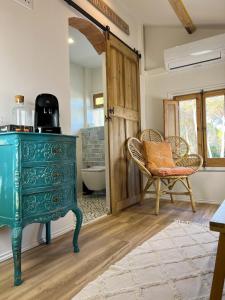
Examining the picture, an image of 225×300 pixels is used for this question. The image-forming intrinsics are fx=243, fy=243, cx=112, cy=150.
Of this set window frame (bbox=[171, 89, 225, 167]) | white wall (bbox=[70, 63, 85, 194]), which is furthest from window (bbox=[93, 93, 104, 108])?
window frame (bbox=[171, 89, 225, 167])

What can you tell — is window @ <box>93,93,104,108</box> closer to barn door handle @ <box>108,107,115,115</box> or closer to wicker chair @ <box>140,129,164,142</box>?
wicker chair @ <box>140,129,164,142</box>

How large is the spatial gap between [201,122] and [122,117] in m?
1.26

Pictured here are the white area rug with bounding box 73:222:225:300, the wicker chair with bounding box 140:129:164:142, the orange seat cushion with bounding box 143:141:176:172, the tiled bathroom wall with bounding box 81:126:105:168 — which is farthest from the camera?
the tiled bathroom wall with bounding box 81:126:105:168

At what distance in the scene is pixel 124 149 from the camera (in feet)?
11.0

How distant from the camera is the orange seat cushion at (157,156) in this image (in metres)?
3.26

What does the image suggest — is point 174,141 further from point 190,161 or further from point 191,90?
point 191,90

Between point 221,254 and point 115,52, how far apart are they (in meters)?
2.75

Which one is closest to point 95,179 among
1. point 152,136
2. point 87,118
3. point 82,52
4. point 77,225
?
point 152,136

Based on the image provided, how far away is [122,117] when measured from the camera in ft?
10.8

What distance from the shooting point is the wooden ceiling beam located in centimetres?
301

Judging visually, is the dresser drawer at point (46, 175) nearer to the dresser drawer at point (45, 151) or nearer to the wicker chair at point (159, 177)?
the dresser drawer at point (45, 151)

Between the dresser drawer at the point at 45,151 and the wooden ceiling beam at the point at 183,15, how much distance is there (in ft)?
7.78

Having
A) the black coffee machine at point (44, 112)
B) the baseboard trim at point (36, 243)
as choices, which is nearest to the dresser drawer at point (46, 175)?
the black coffee machine at point (44, 112)

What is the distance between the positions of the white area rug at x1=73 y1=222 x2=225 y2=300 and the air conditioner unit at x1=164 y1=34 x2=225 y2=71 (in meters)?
2.49
